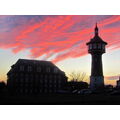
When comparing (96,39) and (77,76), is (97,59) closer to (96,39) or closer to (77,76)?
(96,39)

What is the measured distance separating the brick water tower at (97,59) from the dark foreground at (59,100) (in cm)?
62

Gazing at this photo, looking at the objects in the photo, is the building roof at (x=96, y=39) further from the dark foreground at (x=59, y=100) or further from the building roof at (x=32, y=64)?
the dark foreground at (x=59, y=100)

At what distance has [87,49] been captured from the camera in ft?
37.2

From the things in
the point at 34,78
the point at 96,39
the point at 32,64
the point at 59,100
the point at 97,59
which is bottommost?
the point at 59,100

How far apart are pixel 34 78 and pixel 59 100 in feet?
3.72

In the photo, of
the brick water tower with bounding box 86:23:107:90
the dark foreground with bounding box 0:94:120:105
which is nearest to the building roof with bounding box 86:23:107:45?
the brick water tower with bounding box 86:23:107:90

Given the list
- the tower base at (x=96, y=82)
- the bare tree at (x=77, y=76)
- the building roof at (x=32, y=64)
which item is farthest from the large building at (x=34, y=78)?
the tower base at (x=96, y=82)

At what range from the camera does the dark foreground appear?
35.3 ft

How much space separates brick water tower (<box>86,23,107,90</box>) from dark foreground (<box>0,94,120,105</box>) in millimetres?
619

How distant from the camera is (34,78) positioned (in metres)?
11.3

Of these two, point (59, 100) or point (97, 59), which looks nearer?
point (59, 100)

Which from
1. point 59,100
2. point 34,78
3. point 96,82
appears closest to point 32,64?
point 34,78

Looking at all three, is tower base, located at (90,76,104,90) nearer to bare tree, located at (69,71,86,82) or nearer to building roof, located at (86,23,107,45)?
bare tree, located at (69,71,86,82)

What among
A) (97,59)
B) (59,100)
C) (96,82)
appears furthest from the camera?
(97,59)
